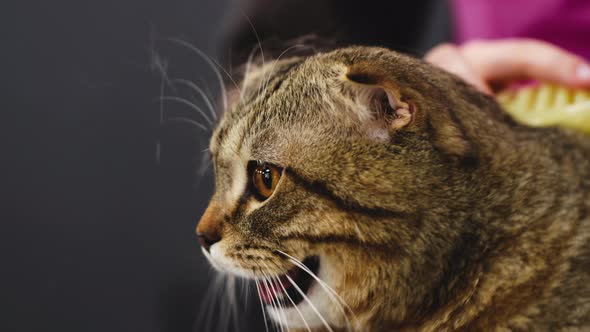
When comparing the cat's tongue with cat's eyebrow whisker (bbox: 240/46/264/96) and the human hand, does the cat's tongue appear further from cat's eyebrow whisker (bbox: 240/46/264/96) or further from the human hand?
the human hand

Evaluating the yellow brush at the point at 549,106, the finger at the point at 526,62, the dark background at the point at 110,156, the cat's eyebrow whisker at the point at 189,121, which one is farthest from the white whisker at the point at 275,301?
the finger at the point at 526,62

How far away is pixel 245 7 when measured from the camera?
3.25 ft

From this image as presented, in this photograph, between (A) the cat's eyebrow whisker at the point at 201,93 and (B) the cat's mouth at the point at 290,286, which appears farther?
(A) the cat's eyebrow whisker at the point at 201,93

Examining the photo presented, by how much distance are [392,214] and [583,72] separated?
578 millimetres

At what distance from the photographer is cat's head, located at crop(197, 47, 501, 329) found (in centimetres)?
61

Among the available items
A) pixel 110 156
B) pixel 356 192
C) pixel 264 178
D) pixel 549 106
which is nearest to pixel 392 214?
pixel 356 192

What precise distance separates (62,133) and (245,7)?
40cm

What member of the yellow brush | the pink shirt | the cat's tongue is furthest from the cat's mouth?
the pink shirt

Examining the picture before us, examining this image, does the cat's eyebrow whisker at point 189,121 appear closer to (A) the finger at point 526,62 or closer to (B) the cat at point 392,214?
(B) the cat at point 392,214

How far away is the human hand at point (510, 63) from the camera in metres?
0.98

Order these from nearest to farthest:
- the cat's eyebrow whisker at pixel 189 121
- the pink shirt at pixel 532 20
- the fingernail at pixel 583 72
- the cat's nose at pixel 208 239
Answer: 1. the cat's nose at pixel 208 239
2. the cat's eyebrow whisker at pixel 189 121
3. the fingernail at pixel 583 72
4. the pink shirt at pixel 532 20

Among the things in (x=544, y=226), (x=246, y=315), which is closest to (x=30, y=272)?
(x=246, y=315)

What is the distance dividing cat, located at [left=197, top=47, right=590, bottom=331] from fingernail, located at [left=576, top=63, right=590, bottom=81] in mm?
364

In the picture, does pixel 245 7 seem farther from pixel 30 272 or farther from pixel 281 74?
pixel 30 272
